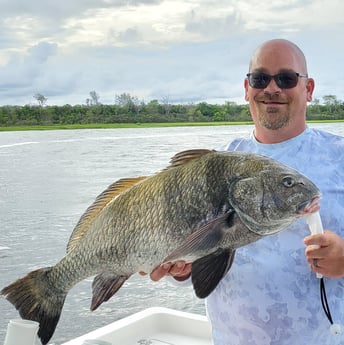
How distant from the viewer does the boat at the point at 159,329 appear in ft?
11.0

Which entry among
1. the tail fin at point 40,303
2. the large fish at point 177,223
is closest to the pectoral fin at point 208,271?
the large fish at point 177,223

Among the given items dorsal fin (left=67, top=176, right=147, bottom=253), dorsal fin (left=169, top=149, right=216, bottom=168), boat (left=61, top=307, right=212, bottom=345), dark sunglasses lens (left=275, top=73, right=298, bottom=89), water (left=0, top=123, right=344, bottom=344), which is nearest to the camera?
dorsal fin (left=169, top=149, right=216, bottom=168)

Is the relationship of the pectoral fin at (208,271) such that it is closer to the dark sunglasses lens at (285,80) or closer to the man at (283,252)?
the man at (283,252)

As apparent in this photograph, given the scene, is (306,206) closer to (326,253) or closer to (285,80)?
(326,253)

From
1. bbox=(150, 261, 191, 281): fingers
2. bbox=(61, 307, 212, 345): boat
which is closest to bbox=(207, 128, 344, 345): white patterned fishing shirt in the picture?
bbox=(150, 261, 191, 281): fingers

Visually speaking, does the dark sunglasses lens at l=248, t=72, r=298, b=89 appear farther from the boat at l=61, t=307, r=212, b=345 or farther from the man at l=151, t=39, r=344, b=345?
the boat at l=61, t=307, r=212, b=345

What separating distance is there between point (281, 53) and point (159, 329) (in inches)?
73.1

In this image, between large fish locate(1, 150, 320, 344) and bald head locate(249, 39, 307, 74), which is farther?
bald head locate(249, 39, 307, 74)

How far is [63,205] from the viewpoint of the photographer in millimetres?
14219

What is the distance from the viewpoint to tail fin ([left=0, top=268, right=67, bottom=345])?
1879 mm

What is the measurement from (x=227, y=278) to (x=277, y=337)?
0.24 m

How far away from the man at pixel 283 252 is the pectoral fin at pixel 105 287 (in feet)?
0.60

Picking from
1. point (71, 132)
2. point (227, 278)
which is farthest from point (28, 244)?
point (71, 132)

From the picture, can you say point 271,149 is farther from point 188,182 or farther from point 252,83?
point 188,182
